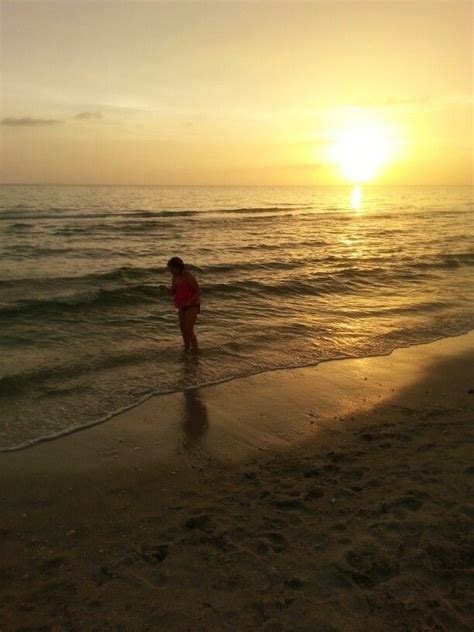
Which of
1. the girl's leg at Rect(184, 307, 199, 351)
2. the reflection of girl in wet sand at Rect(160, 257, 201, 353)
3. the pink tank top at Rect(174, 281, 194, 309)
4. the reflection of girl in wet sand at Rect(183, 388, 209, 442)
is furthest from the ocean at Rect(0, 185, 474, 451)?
the pink tank top at Rect(174, 281, 194, 309)

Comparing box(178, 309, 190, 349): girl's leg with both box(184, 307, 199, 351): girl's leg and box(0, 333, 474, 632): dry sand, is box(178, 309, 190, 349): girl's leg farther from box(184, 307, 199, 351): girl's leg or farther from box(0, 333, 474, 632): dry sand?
box(0, 333, 474, 632): dry sand

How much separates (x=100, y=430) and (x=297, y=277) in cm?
1187

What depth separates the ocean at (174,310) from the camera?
25.9ft

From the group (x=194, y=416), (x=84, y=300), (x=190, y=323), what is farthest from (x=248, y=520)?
(x=84, y=300)

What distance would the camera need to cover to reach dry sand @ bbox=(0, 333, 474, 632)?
10.9ft

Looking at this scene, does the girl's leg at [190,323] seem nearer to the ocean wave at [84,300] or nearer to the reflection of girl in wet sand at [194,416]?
the reflection of girl in wet sand at [194,416]

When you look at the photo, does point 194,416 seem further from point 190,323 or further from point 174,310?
point 174,310

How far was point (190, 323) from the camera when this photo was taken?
9.38 meters

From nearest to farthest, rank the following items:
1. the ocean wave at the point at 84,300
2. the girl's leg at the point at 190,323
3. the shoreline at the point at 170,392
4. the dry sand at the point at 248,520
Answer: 1. the dry sand at the point at 248,520
2. the shoreline at the point at 170,392
3. the girl's leg at the point at 190,323
4. the ocean wave at the point at 84,300

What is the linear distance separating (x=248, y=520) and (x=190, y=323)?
547cm

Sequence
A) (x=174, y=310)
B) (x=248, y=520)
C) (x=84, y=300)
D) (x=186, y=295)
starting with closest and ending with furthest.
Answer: (x=248, y=520) → (x=186, y=295) → (x=174, y=310) → (x=84, y=300)

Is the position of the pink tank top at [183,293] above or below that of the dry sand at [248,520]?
above

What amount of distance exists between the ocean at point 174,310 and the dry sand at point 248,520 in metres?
1.26

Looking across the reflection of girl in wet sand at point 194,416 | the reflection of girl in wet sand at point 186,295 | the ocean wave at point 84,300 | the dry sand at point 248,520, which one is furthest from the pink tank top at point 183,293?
the ocean wave at point 84,300
